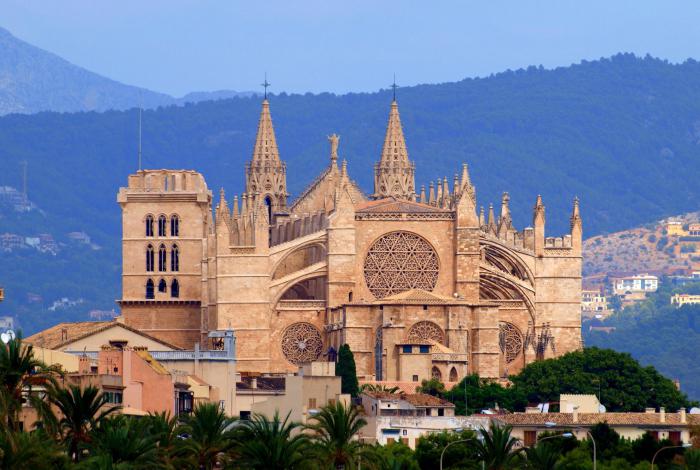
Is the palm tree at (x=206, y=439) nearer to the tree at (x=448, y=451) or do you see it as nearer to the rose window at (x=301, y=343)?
the tree at (x=448, y=451)

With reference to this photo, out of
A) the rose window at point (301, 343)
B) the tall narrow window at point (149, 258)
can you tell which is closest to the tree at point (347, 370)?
the rose window at point (301, 343)

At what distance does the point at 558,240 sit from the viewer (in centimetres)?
13425

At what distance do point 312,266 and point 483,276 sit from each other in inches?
335

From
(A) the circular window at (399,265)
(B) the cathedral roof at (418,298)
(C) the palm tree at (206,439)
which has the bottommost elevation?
(C) the palm tree at (206,439)

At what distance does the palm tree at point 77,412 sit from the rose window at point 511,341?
63.1 metres

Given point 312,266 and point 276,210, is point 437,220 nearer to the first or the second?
point 312,266

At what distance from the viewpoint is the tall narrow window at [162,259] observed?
139 metres

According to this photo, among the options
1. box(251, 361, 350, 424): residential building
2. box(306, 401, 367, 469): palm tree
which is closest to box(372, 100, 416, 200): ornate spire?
box(251, 361, 350, 424): residential building

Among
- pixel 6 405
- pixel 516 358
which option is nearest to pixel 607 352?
pixel 516 358

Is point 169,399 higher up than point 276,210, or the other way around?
point 276,210

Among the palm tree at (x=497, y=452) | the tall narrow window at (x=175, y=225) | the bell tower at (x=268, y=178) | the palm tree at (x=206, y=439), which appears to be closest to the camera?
the palm tree at (x=206, y=439)

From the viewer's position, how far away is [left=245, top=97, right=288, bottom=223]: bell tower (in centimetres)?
14388

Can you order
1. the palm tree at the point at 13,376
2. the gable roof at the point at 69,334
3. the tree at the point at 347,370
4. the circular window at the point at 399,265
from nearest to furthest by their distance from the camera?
the palm tree at the point at 13,376 < the gable roof at the point at 69,334 < the tree at the point at 347,370 < the circular window at the point at 399,265

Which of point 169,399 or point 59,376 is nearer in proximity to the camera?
point 59,376
